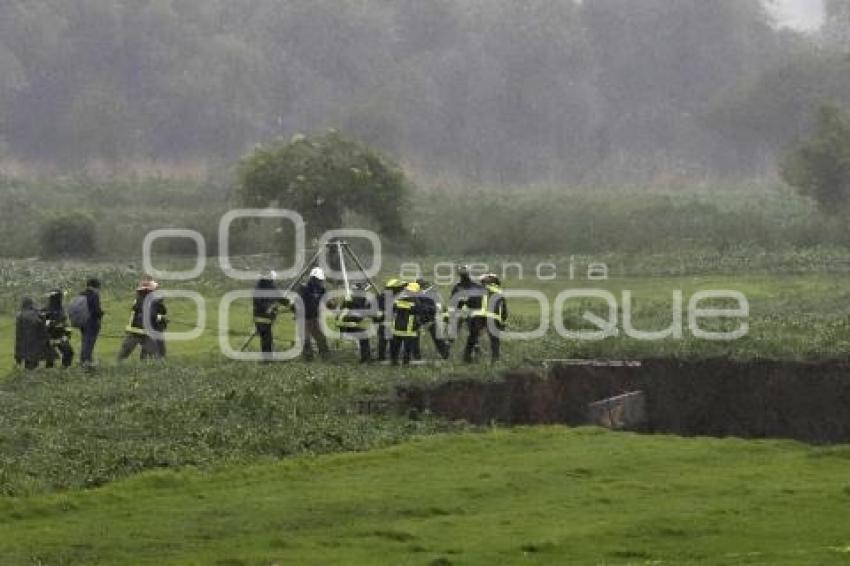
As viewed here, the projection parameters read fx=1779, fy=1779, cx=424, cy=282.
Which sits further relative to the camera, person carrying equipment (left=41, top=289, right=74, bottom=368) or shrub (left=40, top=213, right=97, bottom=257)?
shrub (left=40, top=213, right=97, bottom=257)

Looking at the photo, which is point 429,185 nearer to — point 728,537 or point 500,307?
point 500,307

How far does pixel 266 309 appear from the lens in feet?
98.2

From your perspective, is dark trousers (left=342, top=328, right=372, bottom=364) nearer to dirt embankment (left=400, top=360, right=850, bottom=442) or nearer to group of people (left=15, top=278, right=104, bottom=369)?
dirt embankment (left=400, top=360, right=850, bottom=442)

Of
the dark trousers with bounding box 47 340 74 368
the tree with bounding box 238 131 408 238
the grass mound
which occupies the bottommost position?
the grass mound

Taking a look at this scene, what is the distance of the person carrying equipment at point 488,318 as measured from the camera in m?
28.4

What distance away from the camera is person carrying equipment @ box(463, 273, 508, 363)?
28.4 m

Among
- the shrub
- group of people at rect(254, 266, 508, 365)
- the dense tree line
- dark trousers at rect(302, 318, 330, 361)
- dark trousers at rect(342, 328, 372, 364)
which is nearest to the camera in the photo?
group of people at rect(254, 266, 508, 365)

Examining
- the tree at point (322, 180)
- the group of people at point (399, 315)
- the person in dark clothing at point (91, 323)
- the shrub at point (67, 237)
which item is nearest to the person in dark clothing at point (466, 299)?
the group of people at point (399, 315)

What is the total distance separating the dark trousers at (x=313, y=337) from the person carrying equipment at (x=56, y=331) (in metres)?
3.95

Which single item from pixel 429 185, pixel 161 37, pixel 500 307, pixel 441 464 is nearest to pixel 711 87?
pixel 429 185

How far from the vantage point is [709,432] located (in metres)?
26.7

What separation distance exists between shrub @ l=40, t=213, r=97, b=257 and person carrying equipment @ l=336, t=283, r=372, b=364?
1220 inches

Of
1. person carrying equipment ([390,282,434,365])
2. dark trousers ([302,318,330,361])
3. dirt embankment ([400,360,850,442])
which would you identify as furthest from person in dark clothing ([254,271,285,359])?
dirt embankment ([400,360,850,442])

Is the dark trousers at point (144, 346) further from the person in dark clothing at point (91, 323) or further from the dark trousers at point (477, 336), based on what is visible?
the dark trousers at point (477, 336)
